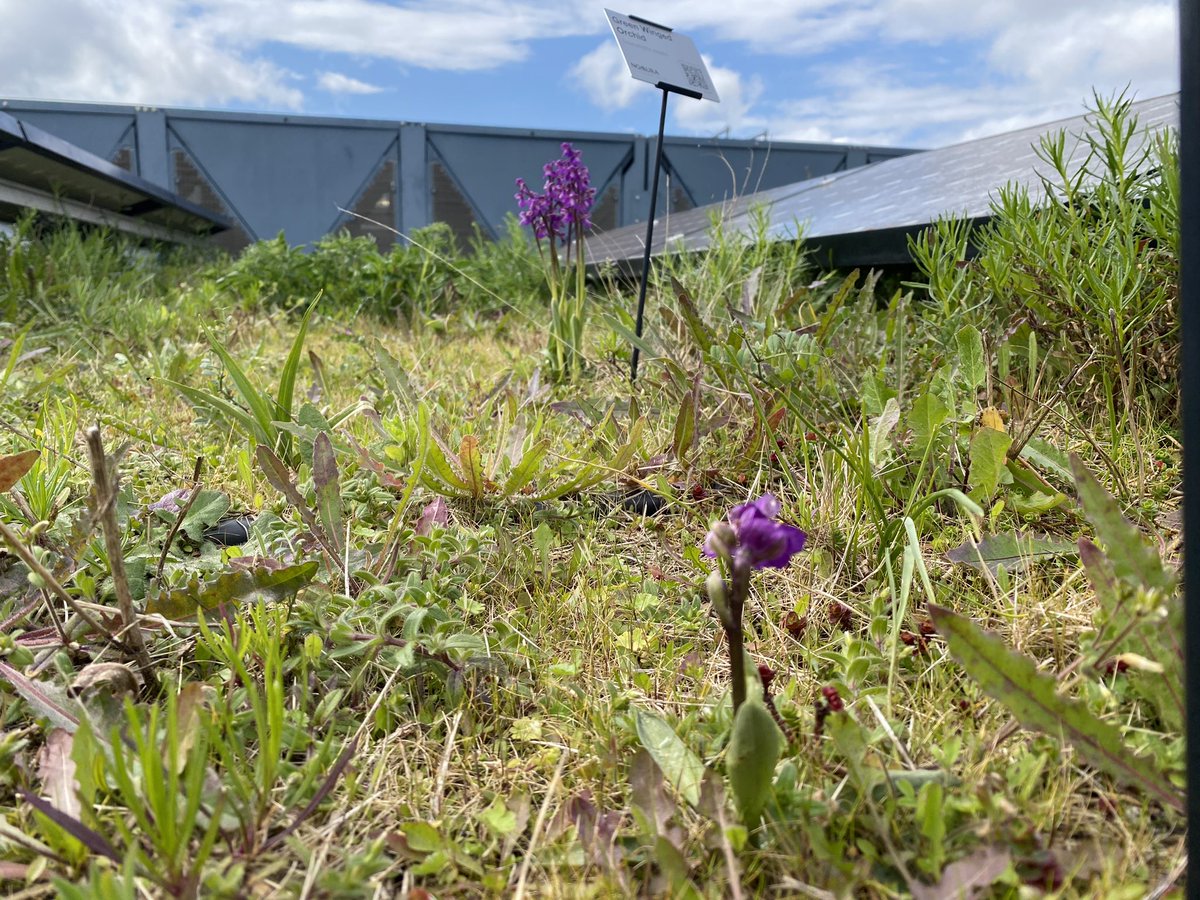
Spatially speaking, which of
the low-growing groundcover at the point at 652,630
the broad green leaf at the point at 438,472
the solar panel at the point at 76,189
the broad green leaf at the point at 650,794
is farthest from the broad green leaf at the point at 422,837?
the solar panel at the point at 76,189

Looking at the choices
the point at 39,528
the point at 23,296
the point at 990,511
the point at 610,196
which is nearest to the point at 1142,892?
the point at 990,511

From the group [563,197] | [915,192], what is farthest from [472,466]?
[915,192]

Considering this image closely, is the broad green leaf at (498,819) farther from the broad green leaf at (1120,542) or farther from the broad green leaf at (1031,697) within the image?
the broad green leaf at (1120,542)

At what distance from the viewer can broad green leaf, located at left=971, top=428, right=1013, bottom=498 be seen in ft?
4.17

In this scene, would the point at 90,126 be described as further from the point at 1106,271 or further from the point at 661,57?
the point at 1106,271

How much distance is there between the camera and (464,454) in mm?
1487

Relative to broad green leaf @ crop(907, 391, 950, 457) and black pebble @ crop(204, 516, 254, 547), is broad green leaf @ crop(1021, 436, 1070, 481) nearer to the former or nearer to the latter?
broad green leaf @ crop(907, 391, 950, 457)

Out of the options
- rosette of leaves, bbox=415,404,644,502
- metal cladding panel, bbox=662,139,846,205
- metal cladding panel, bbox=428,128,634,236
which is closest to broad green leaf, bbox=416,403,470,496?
rosette of leaves, bbox=415,404,644,502

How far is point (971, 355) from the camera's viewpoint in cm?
156

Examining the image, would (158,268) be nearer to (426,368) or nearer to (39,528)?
(426,368)

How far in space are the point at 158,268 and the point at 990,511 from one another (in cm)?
535

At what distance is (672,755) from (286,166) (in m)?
12.6

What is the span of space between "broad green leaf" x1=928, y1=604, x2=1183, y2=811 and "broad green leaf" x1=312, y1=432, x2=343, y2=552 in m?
0.80

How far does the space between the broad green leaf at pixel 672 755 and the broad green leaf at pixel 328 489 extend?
1.81 ft
